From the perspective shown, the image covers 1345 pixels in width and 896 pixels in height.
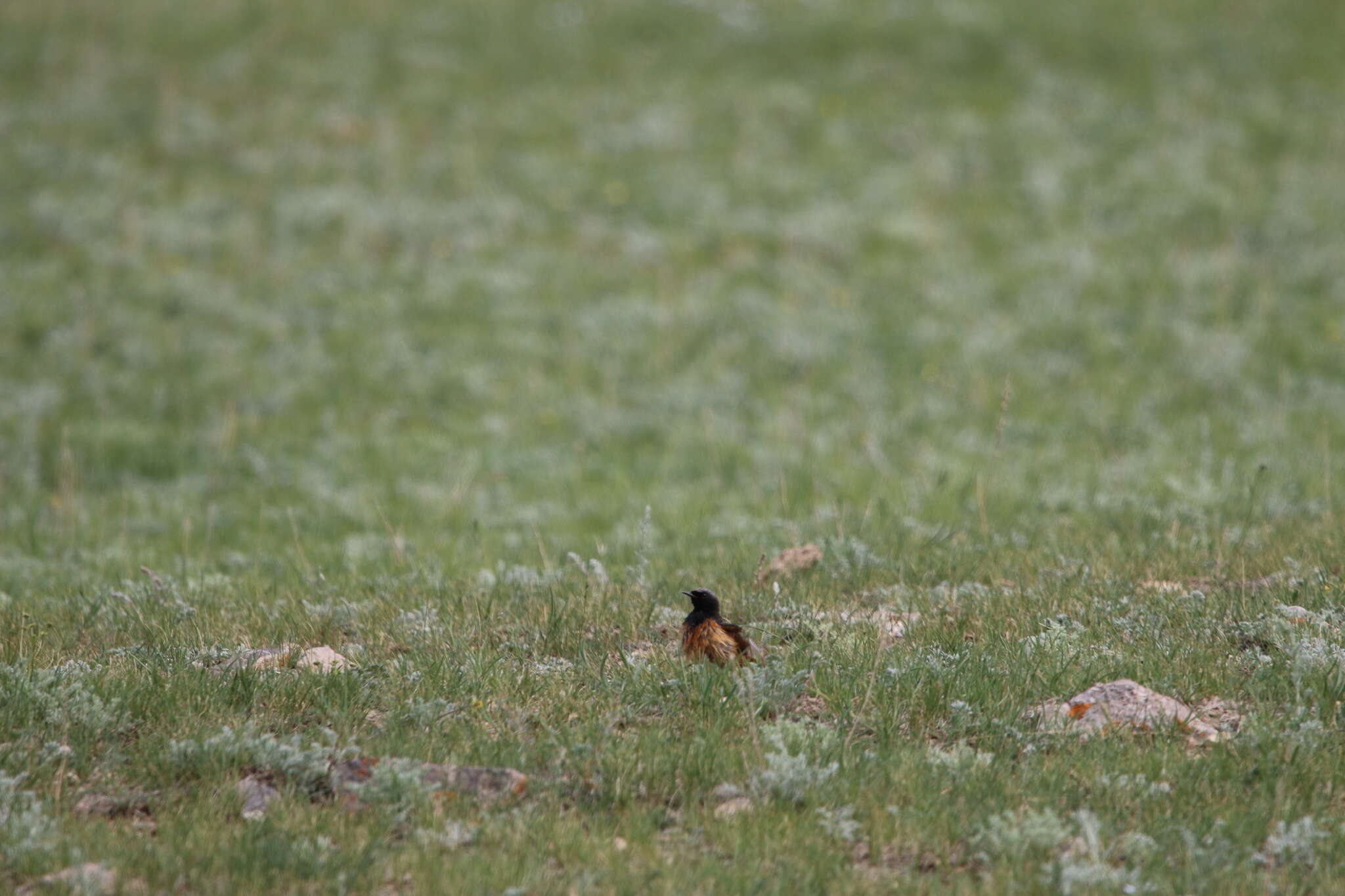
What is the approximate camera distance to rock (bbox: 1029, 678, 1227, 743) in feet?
14.5

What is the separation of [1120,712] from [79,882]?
3.90 m

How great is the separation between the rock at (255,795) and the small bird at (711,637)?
1881 mm

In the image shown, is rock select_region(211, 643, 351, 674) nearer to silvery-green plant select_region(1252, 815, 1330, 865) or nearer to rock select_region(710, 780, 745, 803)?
rock select_region(710, 780, 745, 803)

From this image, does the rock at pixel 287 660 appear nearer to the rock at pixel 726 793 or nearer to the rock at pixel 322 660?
the rock at pixel 322 660

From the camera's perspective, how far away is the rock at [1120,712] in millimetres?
4430

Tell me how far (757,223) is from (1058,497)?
8923mm

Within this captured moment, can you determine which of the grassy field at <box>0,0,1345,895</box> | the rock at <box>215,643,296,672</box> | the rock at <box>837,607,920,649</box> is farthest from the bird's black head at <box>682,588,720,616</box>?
the rock at <box>215,643,296,672</box>

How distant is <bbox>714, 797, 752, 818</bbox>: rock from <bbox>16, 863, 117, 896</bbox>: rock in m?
2.02

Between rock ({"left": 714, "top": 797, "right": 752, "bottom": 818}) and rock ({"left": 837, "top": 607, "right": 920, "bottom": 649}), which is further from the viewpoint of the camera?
rock ({"left": 837, "top": 607, "right": 920, "bottom": 649})

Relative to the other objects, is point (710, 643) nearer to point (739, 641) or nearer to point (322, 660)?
point (739, 641)

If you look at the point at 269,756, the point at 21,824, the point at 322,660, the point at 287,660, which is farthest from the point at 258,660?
the point at 21,824

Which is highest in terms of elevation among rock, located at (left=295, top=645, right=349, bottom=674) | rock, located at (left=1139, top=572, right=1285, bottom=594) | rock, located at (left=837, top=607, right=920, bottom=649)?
rock, located at (left=1139, top=572, right=1285, bottom=594)

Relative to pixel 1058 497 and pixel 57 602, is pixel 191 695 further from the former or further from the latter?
pixel 1058 497

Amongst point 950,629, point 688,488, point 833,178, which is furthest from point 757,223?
point 950,629
